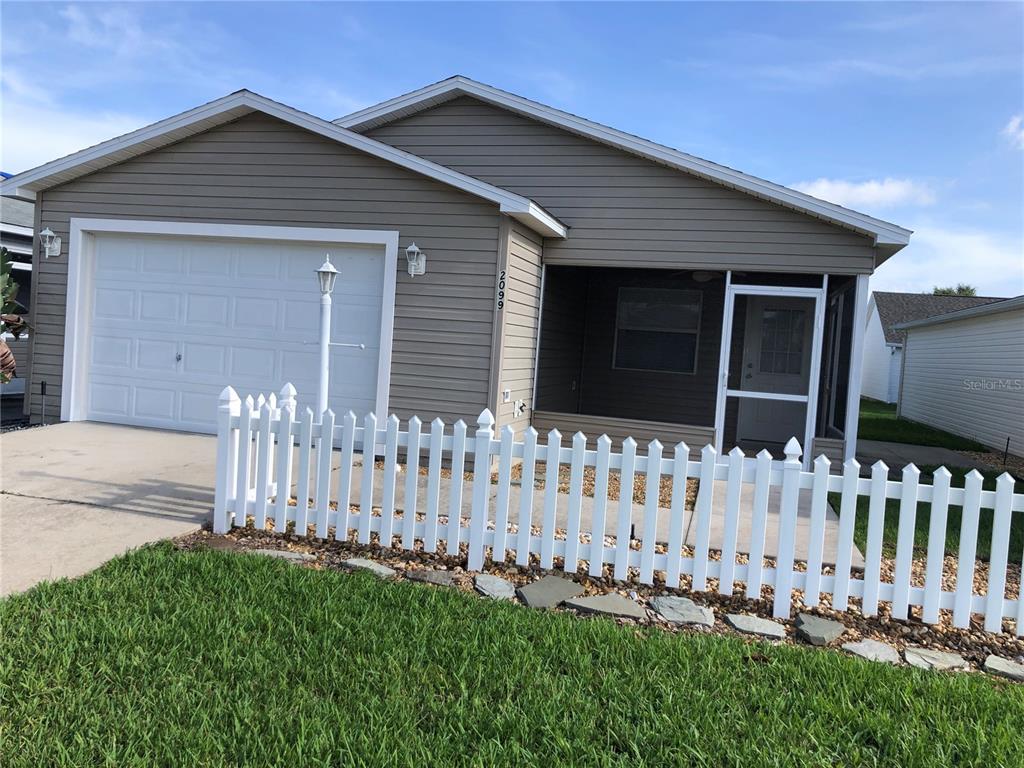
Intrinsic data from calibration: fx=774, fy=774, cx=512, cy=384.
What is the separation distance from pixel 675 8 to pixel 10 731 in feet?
33.8

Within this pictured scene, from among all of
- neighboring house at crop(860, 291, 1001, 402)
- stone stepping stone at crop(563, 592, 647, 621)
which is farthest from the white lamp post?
neighboring house at crop(860, 291, 1001, 402)

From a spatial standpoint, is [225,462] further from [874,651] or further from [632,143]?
[632,143]

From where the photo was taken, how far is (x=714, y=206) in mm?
9211

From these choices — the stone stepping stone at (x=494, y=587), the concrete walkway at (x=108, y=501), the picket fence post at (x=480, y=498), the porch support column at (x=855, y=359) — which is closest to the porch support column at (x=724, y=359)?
the porch support column at (x=855, y=359)

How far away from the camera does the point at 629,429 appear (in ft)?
31.9

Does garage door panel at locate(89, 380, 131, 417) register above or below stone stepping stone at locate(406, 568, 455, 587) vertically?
above

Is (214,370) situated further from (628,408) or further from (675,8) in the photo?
(675,8)

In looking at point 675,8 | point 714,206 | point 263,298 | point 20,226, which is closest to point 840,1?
point 675,8

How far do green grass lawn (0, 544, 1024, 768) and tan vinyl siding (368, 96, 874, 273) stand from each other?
618 centimetres

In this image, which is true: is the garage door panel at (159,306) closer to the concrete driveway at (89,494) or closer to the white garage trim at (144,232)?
the white garage trim at (144,232)

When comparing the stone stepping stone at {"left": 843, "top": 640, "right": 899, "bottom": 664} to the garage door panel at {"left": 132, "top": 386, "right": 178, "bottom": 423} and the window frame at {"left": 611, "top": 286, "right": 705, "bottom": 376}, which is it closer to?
the garage door panel at {"left": 132, "top": 386, "right": 178, "bottom": 423}

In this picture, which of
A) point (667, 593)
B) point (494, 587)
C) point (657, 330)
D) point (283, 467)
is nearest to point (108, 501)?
point (283, 467)

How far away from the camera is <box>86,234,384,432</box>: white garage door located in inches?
345

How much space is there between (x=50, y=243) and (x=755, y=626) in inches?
356
